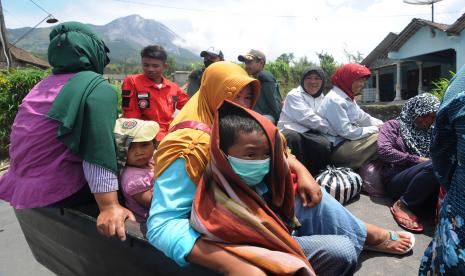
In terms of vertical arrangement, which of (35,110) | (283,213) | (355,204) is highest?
(35,110)

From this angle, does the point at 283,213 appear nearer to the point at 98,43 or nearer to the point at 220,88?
the point at 220,88

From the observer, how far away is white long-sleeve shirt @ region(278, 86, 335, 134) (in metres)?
3.42

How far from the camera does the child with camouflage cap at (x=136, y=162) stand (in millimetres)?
2018

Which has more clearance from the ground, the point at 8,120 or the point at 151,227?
the point at 151,227

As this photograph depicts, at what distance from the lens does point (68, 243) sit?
1.95 m

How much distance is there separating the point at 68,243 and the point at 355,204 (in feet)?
6.98

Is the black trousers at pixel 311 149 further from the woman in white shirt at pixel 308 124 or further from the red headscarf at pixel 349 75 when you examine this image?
the red headscarf at pixel 349 75

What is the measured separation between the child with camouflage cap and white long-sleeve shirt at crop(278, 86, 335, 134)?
1.70 metres

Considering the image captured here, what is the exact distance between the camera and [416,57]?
61.8 ft

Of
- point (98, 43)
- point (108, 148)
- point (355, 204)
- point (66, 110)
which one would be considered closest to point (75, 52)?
point (98, 43)

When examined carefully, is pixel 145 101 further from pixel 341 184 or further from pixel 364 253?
pixel 364 253

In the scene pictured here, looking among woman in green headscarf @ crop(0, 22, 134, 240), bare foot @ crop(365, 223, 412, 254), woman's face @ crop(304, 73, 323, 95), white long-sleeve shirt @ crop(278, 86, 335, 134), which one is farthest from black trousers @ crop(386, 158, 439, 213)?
woman in green headscarf @ crop(0, 22, 134, 240)

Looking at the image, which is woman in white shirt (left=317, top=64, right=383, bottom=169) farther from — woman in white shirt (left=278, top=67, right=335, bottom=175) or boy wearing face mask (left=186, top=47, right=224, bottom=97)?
boy wearing face mask (left=186, top=47, right=224, bottom=97)

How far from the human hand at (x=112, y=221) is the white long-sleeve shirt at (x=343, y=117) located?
2.26 metres
